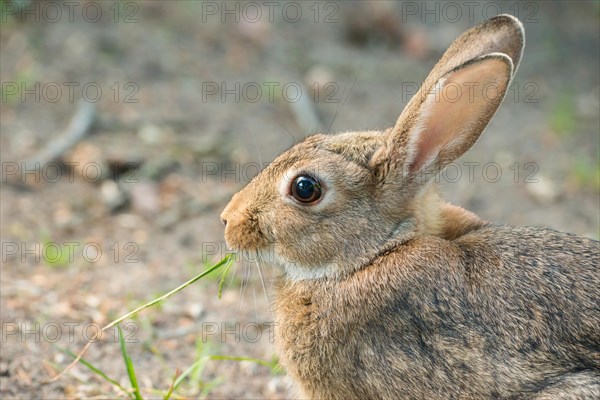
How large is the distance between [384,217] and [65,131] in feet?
14.1

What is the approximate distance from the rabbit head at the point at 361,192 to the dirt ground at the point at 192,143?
2.86 ft

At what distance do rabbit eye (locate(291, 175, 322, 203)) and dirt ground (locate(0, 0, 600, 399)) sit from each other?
3.50 feet

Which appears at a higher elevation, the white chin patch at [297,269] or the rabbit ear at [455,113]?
the rabbit ear at [455,113]

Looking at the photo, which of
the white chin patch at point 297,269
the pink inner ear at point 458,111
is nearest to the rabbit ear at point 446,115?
the pink inner ear at point 458,111

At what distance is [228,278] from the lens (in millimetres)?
5910

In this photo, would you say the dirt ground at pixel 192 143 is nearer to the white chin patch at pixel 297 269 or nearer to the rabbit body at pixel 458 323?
the white chin patch at pixel 297 269

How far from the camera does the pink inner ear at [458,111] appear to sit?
374 cm

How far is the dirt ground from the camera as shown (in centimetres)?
516

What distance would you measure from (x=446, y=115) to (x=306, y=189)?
0.70 metres

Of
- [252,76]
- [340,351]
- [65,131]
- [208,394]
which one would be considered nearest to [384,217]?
[340,351]

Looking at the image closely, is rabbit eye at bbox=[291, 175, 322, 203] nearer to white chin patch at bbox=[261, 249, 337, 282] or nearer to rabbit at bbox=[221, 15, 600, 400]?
rabbit at bbox=[221, 15, 600, 400]

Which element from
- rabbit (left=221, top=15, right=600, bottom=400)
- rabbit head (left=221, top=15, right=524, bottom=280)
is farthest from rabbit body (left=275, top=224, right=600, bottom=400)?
rabbit head (left=221, top=15, right=524, bottom=280)

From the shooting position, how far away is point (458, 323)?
3656mm

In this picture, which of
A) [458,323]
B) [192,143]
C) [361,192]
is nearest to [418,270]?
[458,323]
